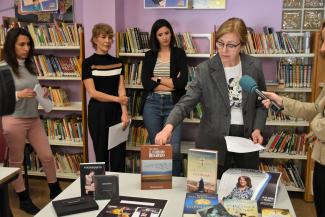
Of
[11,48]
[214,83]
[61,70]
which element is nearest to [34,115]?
[11,48]

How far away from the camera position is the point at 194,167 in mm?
1706

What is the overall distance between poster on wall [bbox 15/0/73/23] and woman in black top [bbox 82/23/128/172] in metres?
1.07

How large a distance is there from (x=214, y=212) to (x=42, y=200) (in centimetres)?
264

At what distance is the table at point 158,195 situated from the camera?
1559 mm

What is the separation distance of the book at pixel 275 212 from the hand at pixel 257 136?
1.48ft

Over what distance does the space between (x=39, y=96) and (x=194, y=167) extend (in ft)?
5.97

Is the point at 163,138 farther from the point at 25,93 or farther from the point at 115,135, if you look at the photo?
the point at 25,93

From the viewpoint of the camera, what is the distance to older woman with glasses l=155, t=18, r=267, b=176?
195 centimetres

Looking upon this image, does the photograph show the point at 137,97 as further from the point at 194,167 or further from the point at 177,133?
the point at 194,167

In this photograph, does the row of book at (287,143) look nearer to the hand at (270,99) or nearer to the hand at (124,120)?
the hand at (124,120)

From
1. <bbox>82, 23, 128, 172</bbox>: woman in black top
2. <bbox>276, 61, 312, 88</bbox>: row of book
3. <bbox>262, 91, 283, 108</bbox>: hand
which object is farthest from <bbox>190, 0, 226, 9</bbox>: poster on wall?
<bbox>262, 91, 283, 108</bbox>: hand

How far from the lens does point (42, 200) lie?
3.51 m

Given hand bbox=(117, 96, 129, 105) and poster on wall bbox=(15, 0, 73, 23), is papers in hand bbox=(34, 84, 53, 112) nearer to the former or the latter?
hand bbox=(117, 96, 129, 105)

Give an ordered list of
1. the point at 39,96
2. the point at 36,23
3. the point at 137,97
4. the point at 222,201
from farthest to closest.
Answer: the point at 36,23, the point at 137,97, the point at 39,96, the point at 222,201
